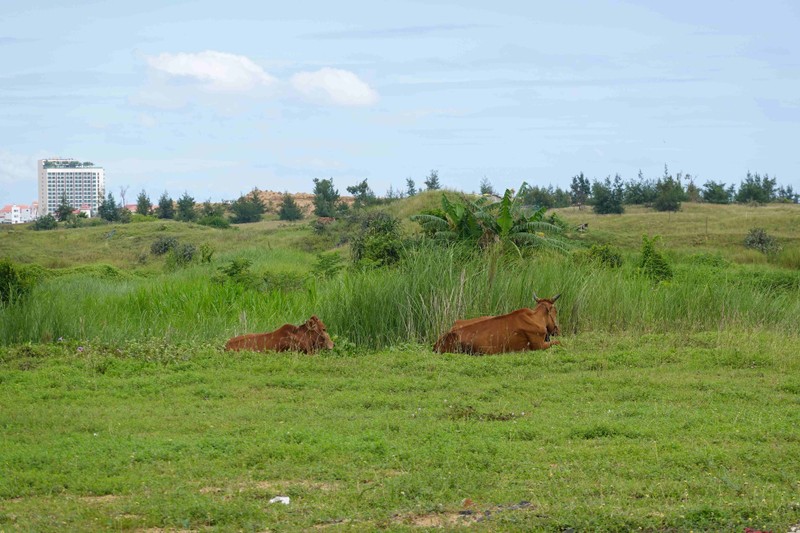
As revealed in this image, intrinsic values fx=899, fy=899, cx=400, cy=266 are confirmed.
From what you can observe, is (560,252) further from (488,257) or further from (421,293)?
(421,293)

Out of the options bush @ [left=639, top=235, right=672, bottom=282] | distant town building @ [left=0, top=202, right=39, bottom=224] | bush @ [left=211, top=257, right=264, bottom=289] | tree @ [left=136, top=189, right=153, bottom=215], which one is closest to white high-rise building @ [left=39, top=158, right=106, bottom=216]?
distant town building @ [left=0, top=202, right=39, bottom=224]

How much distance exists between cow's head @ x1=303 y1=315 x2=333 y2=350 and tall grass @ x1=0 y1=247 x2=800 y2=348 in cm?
124

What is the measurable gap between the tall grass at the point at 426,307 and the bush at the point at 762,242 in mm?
15448

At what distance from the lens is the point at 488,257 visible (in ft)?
45.1

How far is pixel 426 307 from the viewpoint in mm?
11922

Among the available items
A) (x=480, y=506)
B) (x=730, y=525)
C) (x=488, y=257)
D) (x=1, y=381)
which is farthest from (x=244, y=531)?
(x=488, y=257)

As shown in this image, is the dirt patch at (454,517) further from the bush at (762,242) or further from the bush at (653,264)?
the bush at (762,242)

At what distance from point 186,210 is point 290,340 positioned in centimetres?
4534

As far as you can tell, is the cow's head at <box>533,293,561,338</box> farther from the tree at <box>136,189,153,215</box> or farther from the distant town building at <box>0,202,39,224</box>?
the distant town building at <box>0,202,39,224</box>

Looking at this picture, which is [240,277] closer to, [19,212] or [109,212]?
[109,212]

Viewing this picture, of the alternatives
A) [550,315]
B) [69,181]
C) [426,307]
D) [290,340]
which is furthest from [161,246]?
[69,181]

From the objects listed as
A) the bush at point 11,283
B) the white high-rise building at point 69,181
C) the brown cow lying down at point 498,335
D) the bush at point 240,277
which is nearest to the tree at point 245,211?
the white high-rise building at point 69,181

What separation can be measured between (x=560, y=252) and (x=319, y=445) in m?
11.1

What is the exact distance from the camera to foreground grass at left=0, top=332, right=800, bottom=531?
16.0ft
